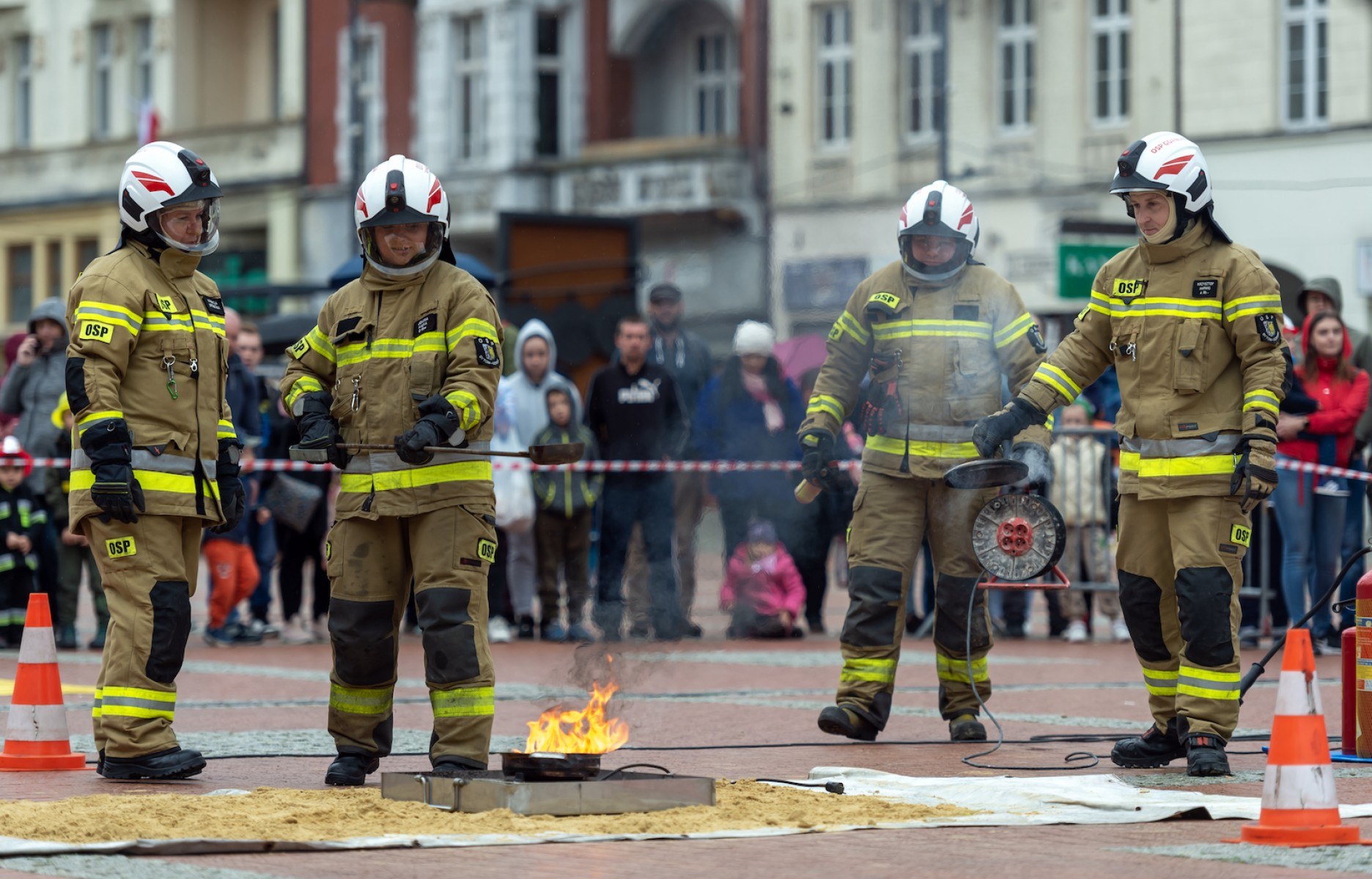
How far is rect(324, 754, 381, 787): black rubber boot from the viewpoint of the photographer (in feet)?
23.9

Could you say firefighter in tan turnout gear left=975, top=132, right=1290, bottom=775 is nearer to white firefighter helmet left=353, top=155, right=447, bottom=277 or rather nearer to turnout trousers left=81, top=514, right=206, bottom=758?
white firefighter helmet left=353, top=155, right=447, bottom=277

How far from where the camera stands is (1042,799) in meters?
6.82

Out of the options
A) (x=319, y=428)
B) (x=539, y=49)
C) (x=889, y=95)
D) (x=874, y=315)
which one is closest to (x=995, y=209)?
(x=889, y=95)

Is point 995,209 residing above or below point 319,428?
above

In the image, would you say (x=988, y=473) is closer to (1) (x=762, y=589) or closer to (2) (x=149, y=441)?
(2) (x=149, y=441)

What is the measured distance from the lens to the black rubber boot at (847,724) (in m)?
8.56

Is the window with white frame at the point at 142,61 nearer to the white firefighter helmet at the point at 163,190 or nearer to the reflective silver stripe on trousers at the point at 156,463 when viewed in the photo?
the white firefighter helmet at the point at 163,190

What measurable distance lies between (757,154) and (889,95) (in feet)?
8.86

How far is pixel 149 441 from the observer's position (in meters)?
7.66

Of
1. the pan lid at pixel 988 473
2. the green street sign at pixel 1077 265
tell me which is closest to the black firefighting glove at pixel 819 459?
the pan lid at pixel 988 473

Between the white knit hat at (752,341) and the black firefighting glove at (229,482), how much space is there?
7.11 m

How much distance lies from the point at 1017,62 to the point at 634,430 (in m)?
19.2

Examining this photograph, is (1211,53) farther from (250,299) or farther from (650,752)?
(650,752)

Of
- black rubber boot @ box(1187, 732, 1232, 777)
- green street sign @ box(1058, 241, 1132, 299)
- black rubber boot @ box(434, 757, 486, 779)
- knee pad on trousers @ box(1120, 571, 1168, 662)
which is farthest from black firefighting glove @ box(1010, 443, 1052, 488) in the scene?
green street sign @ box(1058, 241, 1132, 299)
